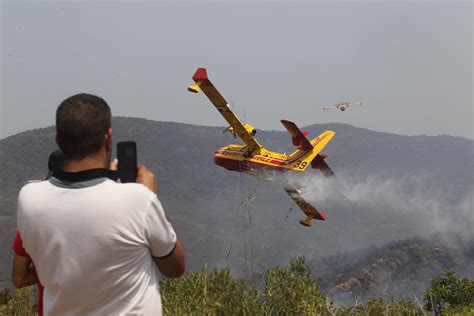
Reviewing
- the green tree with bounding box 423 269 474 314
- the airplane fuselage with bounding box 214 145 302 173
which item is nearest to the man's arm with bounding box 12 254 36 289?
the airplane fuselage with bounding box 214 145 302 173

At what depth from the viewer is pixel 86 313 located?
3934mm

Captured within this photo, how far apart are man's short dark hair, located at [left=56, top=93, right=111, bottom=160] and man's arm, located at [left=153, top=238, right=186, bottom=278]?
2.64ft

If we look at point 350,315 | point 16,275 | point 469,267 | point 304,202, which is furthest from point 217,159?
point 469,267

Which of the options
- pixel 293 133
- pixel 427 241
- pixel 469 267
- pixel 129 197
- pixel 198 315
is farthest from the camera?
pixel 427 241

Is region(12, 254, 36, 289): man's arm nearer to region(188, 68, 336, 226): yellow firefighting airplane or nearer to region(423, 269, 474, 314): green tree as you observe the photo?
region(188, 68, 336, 226): yellow firefighting airplane

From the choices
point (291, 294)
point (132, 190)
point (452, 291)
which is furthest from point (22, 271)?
point (452, 291)

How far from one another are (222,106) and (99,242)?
35464 millimetres

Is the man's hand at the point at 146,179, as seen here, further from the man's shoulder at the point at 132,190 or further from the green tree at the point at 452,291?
the green tree at the point at 452,291

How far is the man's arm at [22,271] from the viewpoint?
4188mm

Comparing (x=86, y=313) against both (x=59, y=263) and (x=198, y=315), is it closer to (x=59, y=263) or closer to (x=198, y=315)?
(x=59, y=263)

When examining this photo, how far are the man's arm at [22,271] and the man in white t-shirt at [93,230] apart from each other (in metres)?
0.14

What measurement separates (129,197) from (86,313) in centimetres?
78

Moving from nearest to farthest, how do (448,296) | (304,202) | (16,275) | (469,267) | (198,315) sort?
(16,275), (198,315), (304,202), (448,296), (469,267)

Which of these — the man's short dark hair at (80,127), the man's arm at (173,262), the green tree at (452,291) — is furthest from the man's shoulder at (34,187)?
the green tree at (452,291)
